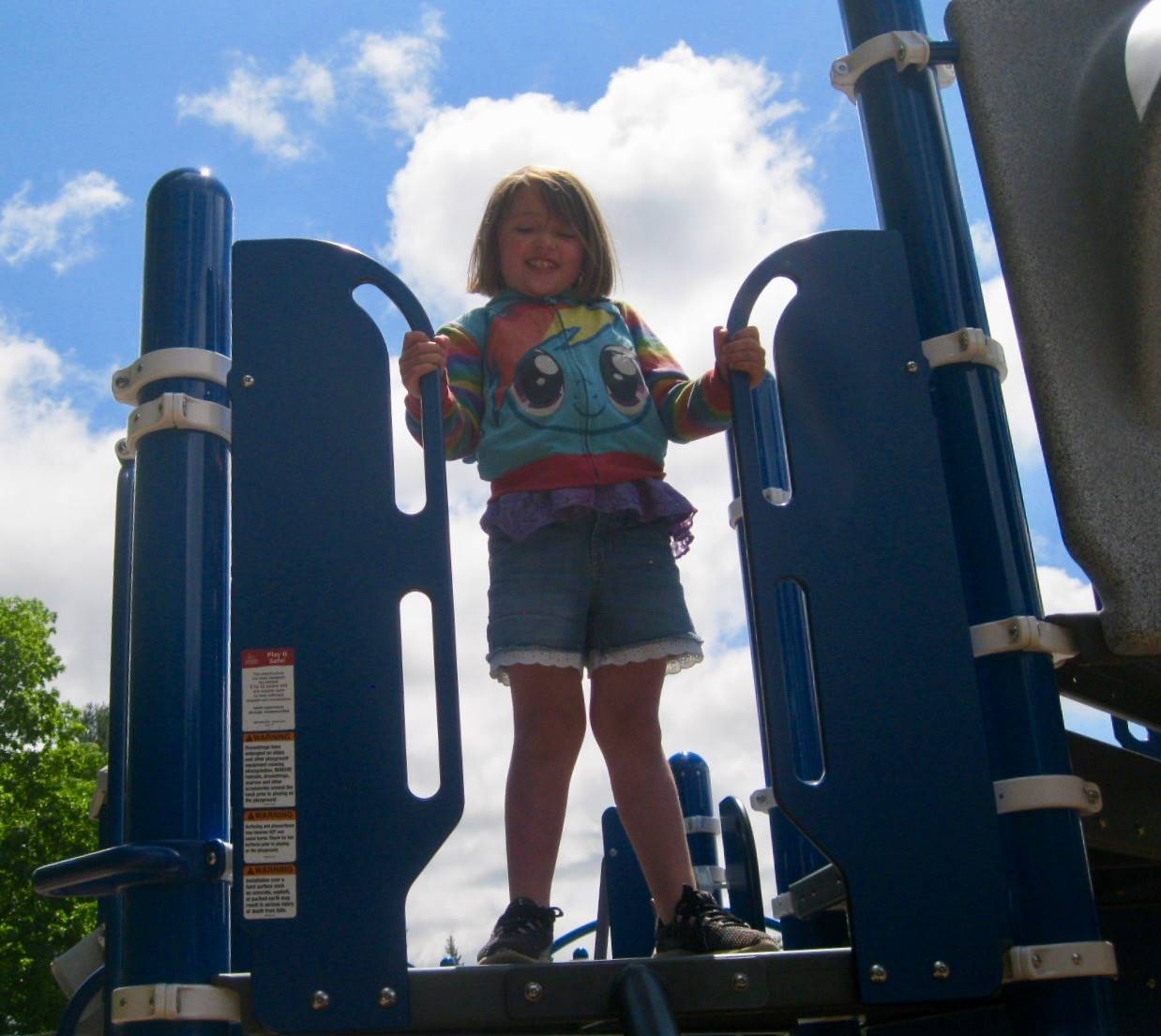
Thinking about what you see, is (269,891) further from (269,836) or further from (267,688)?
(267,688)

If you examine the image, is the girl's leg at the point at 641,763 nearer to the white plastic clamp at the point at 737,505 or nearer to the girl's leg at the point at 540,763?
the girl's leg at the point at 540,763

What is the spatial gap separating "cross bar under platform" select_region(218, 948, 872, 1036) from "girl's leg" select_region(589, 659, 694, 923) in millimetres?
448

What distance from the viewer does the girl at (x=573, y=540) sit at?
7.45ft

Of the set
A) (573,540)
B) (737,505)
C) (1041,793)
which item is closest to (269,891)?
(573,540)

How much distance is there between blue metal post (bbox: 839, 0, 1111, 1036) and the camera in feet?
6.63

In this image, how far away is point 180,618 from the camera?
210 cm

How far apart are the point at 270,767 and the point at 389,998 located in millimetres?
361

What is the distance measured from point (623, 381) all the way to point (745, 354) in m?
0.48

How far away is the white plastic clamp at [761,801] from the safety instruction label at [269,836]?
5.67ft

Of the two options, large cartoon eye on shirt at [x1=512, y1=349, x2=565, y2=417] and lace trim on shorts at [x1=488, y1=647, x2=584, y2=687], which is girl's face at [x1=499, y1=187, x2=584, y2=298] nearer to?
large cartoon eye on shirt at [x1=512, y1=349, x2=565, y2=417]

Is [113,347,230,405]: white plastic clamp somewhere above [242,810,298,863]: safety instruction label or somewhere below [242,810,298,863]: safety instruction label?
above

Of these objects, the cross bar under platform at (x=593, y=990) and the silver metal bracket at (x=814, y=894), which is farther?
the silver metal bracket at (x=814, y=894)

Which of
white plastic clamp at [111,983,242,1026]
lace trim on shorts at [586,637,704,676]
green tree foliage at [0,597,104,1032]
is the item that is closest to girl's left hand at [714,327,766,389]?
lace trim on shorts at [586,637,704,676]

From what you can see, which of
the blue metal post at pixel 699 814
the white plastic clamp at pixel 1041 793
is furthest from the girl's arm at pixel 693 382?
the blue metal post at pixel 699 814
